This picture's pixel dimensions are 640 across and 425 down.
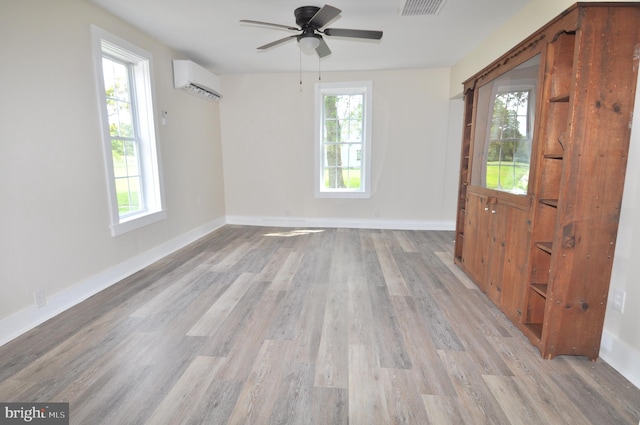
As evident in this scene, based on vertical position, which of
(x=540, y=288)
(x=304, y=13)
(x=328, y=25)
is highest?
(x=328, y=25)

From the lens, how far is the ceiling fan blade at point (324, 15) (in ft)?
7.80

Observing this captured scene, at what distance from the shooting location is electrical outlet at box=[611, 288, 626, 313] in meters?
1.83

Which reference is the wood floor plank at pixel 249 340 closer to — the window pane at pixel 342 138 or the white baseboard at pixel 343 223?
the white baseboard at pixel 343 223

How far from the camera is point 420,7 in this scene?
283 cm

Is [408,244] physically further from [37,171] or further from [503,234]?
[37,171]

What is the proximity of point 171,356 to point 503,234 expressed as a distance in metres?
2.68

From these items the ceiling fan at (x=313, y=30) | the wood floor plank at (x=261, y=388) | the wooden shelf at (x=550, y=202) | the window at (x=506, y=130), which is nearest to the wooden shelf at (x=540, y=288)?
the wooden shelf at (x=550, y=202)

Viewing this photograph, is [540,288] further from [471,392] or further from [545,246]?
[471,392]

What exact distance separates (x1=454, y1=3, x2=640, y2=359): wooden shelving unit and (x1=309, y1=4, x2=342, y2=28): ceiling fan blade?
1453mm

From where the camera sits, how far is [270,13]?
3023 mm

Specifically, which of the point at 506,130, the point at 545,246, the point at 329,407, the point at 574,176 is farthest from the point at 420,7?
the point at 329,407

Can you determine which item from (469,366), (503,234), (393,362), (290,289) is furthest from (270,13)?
(469,366)

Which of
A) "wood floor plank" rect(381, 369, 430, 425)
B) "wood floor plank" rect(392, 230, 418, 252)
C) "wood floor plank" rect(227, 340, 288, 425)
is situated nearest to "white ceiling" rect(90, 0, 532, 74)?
"wood floor plank" rect(392, 230, 418, 252)

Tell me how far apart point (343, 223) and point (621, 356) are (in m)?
4.11
